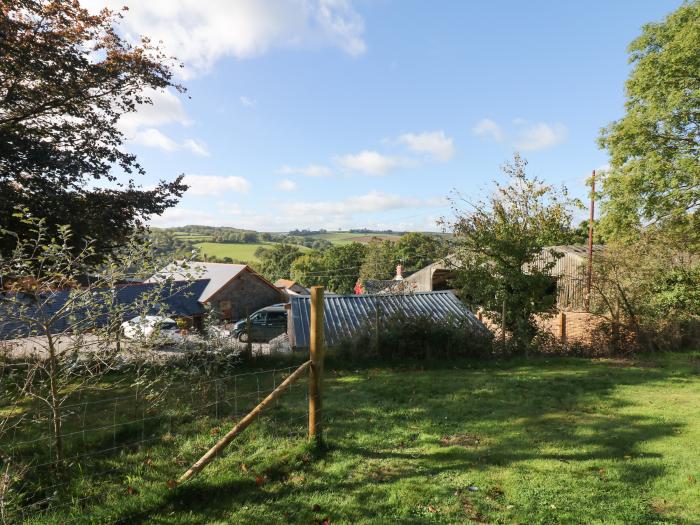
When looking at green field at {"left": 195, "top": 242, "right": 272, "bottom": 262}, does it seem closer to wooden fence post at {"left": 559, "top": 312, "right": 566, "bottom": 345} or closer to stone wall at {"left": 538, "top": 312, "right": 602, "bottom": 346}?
stone wall at {"left": 538, "top": 312, "right": 602, "bottom": 346}

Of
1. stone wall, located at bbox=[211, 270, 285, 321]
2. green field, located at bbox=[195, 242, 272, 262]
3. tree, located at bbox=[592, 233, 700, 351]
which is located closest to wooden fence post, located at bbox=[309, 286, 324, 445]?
tree, located at bbox=[592, 233, 700, 351]

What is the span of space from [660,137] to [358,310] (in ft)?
41.7

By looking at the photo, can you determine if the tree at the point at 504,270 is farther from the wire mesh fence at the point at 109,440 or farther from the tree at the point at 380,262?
the tree at the point at 380,262

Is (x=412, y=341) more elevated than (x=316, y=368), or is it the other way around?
(x=316, y=368)

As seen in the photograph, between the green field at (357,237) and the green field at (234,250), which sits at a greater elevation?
the green field at (357,237)

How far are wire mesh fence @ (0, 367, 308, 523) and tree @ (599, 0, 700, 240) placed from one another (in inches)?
562

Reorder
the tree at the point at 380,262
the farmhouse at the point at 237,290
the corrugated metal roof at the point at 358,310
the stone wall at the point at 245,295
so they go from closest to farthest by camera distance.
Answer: the corrugated metal roof at the point at 358,310 → the farmhouse at the point at 237,290 → the stone wall at the point at 245,295 → the tree at the point at 380,262

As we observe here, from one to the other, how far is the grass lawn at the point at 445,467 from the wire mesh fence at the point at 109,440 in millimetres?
53

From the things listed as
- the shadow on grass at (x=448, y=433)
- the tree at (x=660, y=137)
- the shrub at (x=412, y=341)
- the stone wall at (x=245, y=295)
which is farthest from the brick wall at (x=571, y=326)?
the stone wall at (x=245, y=295)

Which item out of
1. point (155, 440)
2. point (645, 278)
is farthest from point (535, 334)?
point (155, 440)

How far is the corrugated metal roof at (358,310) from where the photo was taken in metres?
11.8

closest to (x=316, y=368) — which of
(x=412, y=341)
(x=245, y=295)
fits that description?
(x=412, y=341)

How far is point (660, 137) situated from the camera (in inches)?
557

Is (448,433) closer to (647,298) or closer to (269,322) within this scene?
(647,298)
